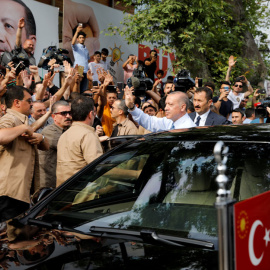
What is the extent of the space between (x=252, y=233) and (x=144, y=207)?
1341 mm

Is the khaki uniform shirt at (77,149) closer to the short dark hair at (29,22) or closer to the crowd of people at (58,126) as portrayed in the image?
the crowd of people at (58,126)

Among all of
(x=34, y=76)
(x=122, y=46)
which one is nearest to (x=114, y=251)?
(x=34, y=76)

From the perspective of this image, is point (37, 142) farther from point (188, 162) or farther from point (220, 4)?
point (220, 4)

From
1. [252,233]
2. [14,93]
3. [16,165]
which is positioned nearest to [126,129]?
[14,93]

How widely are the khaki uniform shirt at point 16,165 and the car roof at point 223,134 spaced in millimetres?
1595

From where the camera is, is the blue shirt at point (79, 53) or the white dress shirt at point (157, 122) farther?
the blue shirt at point (79, 53)

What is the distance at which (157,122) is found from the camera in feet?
20.3

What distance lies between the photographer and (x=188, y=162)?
2.95 meters

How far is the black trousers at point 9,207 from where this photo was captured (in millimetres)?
4379

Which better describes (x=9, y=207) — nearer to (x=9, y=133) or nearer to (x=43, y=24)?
(x=9, y=133)

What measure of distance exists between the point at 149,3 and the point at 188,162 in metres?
10.0

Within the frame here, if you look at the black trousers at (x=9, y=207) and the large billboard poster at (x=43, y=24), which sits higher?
the large billboard poster at (x=43, y=24)

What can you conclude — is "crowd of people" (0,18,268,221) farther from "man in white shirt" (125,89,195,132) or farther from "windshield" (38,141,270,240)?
"windshield" (38,141,270,240)

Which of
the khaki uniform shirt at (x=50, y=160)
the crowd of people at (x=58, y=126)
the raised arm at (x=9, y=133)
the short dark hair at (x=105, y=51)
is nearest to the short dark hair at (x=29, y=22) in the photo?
the crowd of people at (x=58, y=126)
